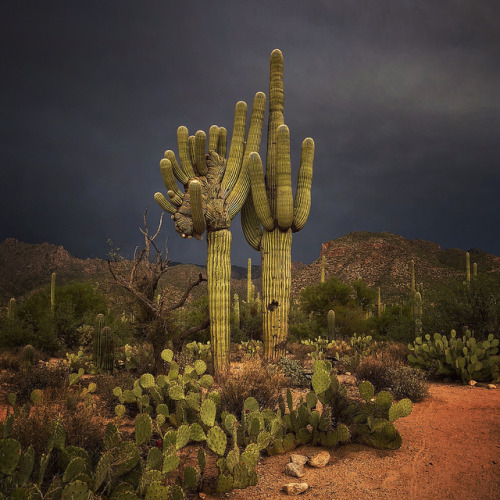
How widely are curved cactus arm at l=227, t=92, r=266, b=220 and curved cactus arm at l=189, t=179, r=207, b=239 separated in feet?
3.62

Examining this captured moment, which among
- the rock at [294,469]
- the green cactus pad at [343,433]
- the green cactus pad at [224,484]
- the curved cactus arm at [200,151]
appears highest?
the curved cactus arm at [200,151]

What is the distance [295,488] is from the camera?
3.72 m

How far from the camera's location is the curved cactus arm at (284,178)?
30.5ft

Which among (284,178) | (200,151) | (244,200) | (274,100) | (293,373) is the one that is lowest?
(293,373)

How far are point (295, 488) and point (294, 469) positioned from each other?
0.38 m

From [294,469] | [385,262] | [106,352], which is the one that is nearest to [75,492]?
[294,469]

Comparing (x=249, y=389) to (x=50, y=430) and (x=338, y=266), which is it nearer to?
(x=50, y=430)

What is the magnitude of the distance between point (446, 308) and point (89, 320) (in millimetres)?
12713

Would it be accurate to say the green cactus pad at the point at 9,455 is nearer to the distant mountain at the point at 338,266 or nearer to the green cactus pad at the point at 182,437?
the green cactus pad at the point at 182,437

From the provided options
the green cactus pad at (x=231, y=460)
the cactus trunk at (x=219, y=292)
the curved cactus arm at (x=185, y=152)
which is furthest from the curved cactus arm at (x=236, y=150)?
the green cactus pad at (x=231, y=460)

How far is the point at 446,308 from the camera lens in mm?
10250

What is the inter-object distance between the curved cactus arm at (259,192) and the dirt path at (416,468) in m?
5.53

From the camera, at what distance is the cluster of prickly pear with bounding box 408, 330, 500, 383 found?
25.3 ft

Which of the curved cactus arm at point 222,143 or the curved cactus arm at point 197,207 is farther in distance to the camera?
the curved cactus arm at point 222,143
